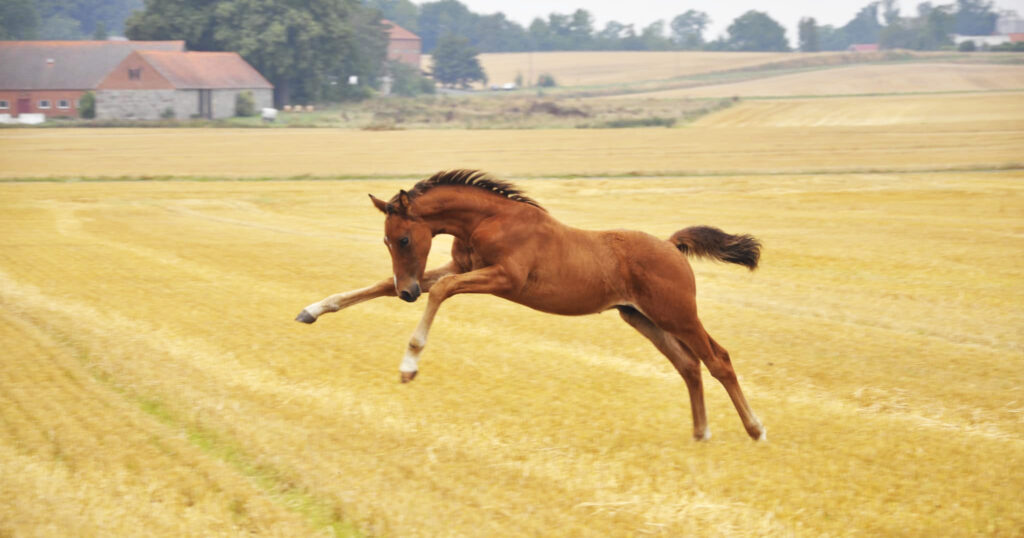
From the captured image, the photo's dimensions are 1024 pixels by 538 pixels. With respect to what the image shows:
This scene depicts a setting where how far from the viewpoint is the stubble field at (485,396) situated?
26.7 feet

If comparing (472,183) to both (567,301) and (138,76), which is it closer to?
(567,301)

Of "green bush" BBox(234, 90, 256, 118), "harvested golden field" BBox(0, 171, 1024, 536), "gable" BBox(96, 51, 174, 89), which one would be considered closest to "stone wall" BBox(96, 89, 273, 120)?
"gable" BBox(96, 51, 174, 89)

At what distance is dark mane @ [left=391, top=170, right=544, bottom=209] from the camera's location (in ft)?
31.1

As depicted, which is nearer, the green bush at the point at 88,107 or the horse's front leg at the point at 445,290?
the horse's front leg at the point at 445,290

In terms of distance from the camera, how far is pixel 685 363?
33.1ft

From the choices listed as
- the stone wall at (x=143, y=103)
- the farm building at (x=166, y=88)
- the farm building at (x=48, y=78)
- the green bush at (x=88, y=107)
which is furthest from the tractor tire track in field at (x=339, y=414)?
the farm building at (x=48, y=78)

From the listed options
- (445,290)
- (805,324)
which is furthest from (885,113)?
(445,290)

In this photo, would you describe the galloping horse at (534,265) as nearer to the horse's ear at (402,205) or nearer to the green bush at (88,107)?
the horse's ear at (402,205)

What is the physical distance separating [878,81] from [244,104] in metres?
63.2

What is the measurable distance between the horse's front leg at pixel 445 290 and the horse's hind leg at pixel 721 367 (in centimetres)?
175

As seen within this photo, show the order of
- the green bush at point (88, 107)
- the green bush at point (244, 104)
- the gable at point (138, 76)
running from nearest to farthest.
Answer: the gable at point (138, 76)
the green bush at point (88, 107)
the green bush at point (244, 104)

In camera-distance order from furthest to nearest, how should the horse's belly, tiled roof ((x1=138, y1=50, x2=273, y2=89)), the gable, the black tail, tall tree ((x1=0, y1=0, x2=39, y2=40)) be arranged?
tall tree ((x1=0, y1=0, x2=39, y2=40)) < tiled roof ((x1=138, y1=50, x2=273, y2=89)) < the gable < the black tail < the horse's belly

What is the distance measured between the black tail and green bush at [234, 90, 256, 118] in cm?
8630

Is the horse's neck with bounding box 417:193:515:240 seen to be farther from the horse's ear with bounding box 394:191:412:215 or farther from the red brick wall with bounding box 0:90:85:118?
the red brick wall with bounding box 0:90:85:118
